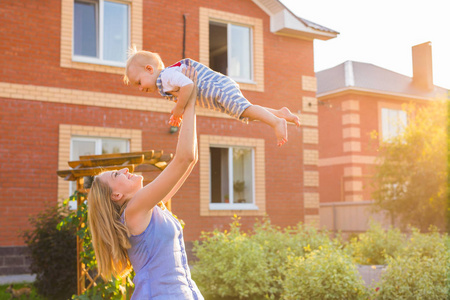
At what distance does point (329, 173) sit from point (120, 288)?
18.5 meters

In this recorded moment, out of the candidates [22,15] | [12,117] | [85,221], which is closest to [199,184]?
[12,117]

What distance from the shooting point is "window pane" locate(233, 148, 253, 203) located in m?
14.7

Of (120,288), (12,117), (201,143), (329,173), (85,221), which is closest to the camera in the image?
(120,288)

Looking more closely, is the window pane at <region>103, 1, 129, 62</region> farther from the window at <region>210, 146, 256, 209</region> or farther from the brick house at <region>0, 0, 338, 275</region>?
the window at <region>210, 146, 256, 209</region>

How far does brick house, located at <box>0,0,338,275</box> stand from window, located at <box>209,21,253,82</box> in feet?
0.09

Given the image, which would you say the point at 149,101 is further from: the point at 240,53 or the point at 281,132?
the point at 281,132

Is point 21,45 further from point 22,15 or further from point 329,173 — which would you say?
point 329,173

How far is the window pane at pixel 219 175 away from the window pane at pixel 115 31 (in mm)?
3348

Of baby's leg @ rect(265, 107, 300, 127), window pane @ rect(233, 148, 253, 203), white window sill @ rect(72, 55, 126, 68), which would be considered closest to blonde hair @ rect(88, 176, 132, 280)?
baby's leg @ rect(265, 107, 300, 127)

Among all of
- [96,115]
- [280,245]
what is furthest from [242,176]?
[280,245]

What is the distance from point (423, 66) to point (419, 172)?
39.4 feet

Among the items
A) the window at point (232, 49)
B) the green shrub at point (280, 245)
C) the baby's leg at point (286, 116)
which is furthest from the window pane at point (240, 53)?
the baby's leg at point (286, 116)

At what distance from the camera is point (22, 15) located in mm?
12211

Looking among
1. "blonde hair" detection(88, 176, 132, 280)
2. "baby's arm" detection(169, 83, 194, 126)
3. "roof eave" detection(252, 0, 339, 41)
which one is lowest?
"blonde hair" detection(88, 176, 132, 280)
